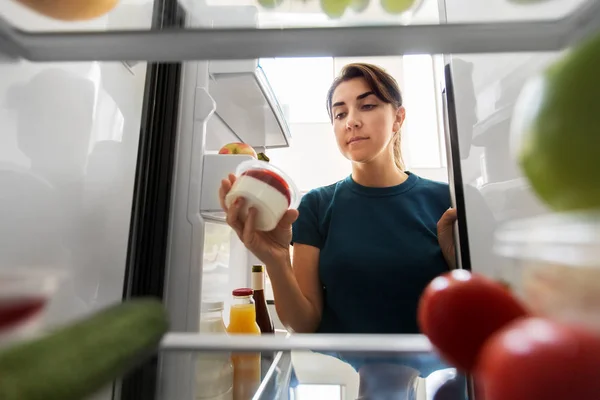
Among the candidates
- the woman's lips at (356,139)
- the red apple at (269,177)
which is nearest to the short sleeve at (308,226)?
the woman's lips at (356,139)

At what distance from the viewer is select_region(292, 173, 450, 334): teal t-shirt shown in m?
0.83

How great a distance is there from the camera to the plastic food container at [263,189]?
52cm

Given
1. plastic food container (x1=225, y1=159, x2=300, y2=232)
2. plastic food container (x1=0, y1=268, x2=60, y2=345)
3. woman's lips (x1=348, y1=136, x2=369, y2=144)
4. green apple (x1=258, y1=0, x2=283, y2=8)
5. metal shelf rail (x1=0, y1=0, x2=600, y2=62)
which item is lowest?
plastic food container (x1=0, y1=268, x2=60, y2=345)

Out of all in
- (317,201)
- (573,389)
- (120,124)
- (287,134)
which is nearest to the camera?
(573,389)

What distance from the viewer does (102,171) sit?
52 centimetres

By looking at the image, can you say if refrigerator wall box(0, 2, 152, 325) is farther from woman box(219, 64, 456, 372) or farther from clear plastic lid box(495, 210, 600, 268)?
clear plastic lid box(495, 210, 600, 268)

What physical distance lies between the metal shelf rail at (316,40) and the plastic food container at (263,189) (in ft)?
0.71

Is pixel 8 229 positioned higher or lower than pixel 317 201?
lower

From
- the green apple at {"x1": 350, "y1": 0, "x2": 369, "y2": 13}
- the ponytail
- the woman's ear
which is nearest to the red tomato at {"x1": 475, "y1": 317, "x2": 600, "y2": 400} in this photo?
the green apple at {"x1": 350, "y1": 0, "x2": 369, "y2": 13}

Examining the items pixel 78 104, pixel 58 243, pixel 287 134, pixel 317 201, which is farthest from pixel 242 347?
pixel 287 134

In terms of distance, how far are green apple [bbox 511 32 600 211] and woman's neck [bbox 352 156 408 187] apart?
0.81 metres

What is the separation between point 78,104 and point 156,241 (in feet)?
0.98

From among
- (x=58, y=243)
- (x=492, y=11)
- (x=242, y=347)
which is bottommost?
(x=242, y=347)

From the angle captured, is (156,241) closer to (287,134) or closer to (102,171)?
(102,171)
